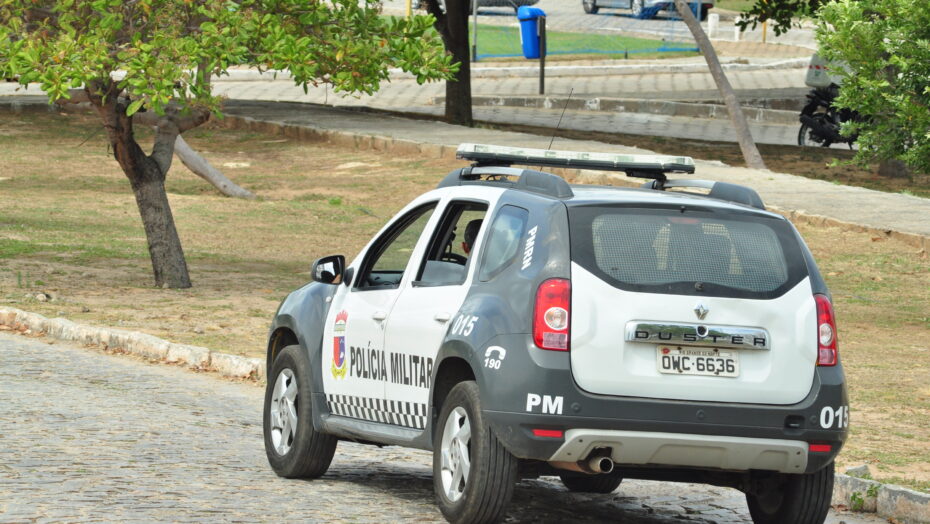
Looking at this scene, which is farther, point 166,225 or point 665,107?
point 665,107

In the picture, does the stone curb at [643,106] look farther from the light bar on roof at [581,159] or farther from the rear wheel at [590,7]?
the light bar on roof at [581,159]

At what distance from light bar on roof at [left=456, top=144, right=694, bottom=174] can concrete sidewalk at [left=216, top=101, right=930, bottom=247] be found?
41.4 feet

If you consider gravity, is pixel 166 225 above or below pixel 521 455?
below

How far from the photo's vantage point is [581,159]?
7.59 m

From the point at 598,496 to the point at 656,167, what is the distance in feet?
6.27

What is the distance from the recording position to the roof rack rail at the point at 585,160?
7.57m

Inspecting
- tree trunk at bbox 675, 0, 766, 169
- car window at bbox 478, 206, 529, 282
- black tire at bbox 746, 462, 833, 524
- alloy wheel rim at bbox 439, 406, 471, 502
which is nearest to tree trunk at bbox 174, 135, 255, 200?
tree trunk at bbox 675, 0, 766, 169

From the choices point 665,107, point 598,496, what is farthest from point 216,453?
point 665,107

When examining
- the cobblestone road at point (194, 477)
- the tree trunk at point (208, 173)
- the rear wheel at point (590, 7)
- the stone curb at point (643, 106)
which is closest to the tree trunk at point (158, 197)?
the cobblestone road at point (194, 477)

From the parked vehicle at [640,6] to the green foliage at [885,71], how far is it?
52.2 meters

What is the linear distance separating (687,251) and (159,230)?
1212cm

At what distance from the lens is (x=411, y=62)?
16344 mm

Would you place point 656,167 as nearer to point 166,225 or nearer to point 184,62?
point 184,62

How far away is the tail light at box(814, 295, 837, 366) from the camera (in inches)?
267
